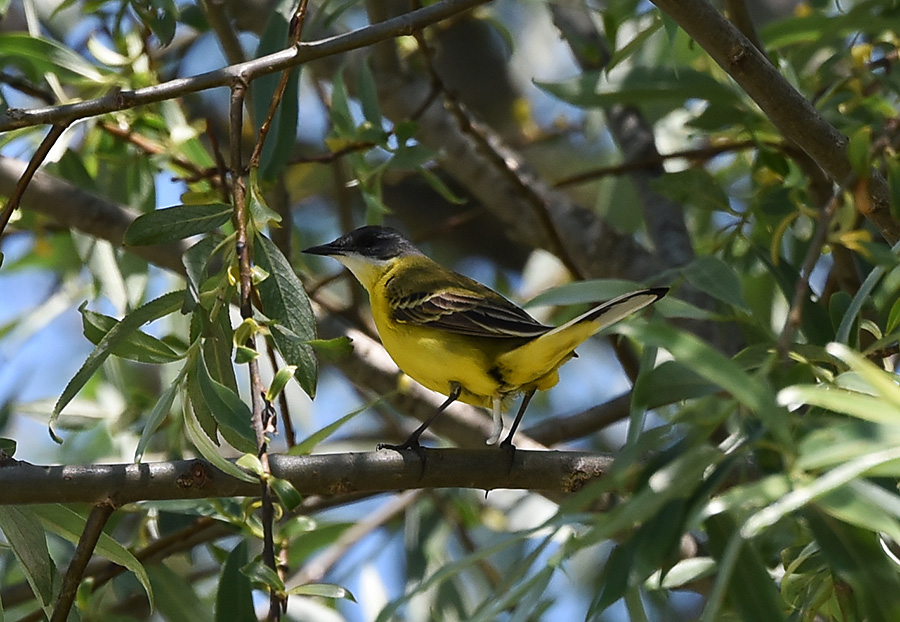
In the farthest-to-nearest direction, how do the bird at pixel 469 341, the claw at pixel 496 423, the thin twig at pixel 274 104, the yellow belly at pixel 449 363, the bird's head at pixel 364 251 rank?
1. the bird's head at pixel 364 251
2. the yellow belly at pixel 449 363
3. the bird at pixel 469 341
4. the claw at pixel 496 423
5. the thin twig at pixel 274 104

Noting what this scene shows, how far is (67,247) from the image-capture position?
4648 millimetres

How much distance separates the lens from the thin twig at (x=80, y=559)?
1.78m

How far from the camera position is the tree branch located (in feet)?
5.76

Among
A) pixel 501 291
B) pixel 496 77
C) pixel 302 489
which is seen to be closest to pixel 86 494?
pixel 302 489

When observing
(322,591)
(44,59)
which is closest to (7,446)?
(322,591)

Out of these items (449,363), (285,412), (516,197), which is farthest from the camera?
(516,197)

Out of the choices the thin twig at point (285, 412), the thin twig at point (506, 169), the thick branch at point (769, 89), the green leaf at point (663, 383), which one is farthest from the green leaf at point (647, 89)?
the green leaf at point (663, 383)

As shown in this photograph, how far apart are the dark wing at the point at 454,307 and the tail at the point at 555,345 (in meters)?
0.05

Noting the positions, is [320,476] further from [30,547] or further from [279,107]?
[279,107]

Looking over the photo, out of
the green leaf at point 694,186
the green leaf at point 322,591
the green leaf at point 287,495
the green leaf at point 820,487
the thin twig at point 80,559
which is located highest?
the green leaf at point 694,186

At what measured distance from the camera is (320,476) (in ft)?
6.16

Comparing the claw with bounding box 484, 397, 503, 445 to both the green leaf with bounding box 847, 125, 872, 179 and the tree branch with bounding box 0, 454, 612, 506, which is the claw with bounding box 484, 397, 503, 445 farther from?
the green leaf with bounding box 847, 125, 872, 179

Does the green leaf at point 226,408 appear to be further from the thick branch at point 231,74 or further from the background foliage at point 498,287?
the thick branch at point 231,74

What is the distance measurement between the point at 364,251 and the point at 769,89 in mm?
1989
